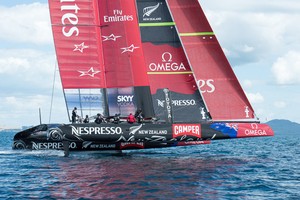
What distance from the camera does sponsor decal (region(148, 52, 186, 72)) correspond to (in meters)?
24.3

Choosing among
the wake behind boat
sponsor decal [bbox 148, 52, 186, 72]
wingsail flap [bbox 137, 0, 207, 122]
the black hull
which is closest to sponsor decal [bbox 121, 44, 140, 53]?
the wake behind boat

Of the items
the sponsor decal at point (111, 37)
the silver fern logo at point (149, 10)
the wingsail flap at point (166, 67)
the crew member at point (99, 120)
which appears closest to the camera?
the crew member at point (99, 120)

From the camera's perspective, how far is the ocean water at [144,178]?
13.2 metres

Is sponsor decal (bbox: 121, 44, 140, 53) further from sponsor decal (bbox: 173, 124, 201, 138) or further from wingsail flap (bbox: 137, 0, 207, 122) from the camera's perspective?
sponsor decal (bbox: 173, 124, 201, 138)

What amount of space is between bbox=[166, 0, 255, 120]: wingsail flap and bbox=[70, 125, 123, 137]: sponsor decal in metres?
4.64

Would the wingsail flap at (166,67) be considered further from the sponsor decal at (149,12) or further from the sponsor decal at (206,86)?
the sponsor decal at (206,86)

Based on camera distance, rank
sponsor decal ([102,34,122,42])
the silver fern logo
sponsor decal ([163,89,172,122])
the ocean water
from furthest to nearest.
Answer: the silver fern logo → sponsor decal ([102,34,122,42]) → sponsor decal ([163,89,172,122]) → the ocean water

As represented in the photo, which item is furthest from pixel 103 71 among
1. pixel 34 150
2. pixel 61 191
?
pixel 61 191

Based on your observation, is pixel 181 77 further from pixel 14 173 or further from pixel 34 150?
pixel 14 173

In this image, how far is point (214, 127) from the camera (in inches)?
895

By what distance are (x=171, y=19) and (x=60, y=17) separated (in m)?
5.40

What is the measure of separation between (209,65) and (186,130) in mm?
3638

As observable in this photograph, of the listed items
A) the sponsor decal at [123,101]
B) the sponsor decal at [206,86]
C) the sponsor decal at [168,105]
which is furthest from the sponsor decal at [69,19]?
the sponsor decal at [206,86]

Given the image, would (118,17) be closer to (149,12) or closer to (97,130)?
(149,12)
